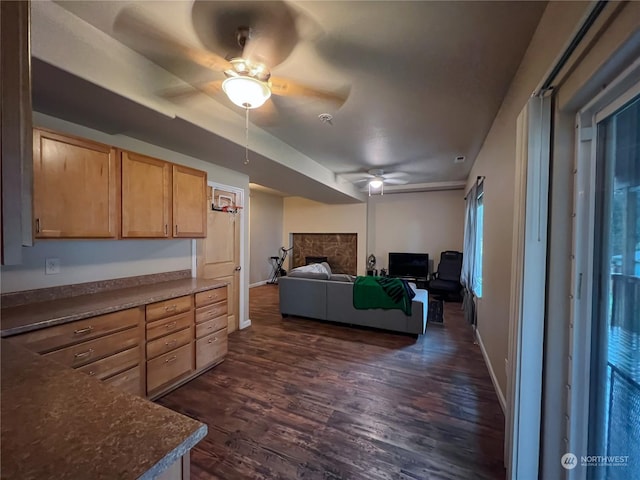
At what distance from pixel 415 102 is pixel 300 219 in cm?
585

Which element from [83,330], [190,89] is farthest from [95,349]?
[190,89]

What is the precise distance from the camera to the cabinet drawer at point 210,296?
8.58 ft

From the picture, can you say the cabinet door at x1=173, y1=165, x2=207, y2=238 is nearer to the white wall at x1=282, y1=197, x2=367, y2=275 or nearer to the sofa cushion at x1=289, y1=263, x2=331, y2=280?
the sofa cushion at x1=289, y1=263, x2=331, y2=280

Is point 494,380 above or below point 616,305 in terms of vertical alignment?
below

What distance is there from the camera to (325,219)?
7602 mm

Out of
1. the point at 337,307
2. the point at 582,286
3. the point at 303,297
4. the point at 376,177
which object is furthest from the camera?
the point at 376,177

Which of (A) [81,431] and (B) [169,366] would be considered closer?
(A) [81,431]

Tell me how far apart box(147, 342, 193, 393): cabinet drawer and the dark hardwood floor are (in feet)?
0.52

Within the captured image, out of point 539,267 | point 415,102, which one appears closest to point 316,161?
point 415,102

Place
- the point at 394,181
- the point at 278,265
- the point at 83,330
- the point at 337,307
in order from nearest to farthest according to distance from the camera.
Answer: the point at 83,330 < the point at 337,307 < the point at 394,181 < the point at 278,265

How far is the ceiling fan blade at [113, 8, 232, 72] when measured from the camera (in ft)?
4.87

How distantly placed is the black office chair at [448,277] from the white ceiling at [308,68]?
344 cm

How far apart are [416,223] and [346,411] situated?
546 cm

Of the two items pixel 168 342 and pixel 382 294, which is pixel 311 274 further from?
pixel 168 342
